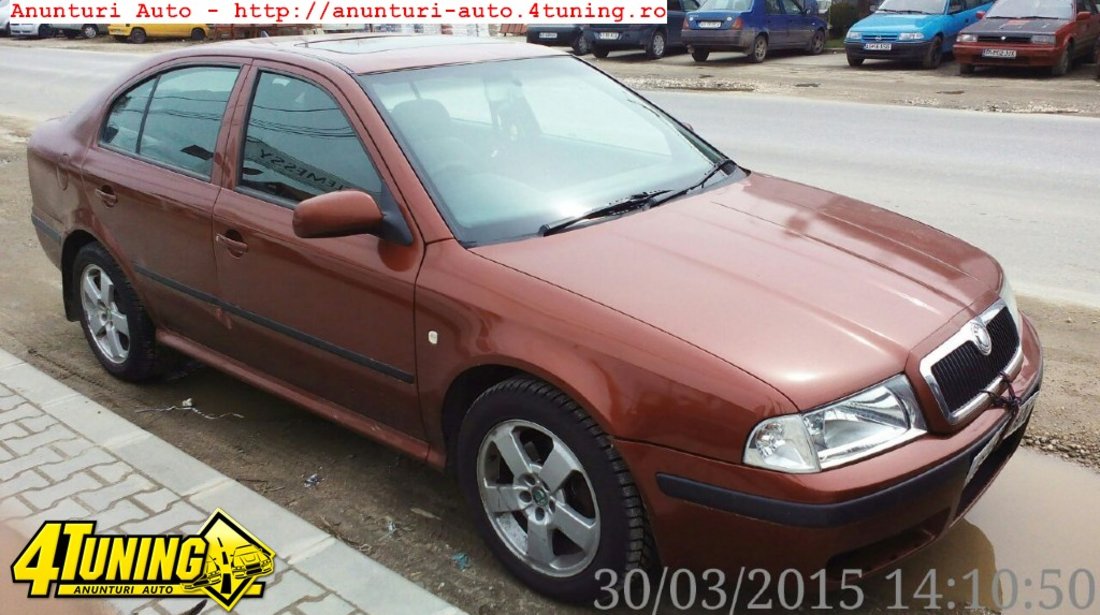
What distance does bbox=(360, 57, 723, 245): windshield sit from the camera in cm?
350

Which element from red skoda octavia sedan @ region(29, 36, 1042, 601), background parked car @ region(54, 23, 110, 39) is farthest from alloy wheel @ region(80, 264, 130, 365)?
background parked car @ region(54, 23, 110, 39)

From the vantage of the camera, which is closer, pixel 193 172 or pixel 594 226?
pixel 594 226

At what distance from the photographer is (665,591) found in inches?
126

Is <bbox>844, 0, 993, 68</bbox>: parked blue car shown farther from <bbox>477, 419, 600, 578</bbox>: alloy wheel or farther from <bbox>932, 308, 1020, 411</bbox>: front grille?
<bbox>477, 419, 600, 578</bbox>: alloy wheel

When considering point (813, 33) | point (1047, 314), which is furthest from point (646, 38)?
point (1047, 314)

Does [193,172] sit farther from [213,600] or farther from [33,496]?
[213,600]

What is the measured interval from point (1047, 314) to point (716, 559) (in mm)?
3603

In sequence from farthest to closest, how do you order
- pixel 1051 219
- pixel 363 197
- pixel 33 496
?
1. pixel 1051 219
2. pixel 33 496
3. pixel 363 197

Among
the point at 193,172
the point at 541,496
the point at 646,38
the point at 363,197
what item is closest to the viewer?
the point at 541,496

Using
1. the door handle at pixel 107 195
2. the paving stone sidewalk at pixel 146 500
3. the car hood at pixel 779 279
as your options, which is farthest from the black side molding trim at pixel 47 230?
the car hood at pixel 779 279

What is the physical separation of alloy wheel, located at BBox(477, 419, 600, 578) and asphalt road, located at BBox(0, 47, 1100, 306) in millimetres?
3992

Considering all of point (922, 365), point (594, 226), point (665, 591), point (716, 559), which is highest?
point (594, 226)

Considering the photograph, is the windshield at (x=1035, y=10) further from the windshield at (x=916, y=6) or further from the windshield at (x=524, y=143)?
the windshield at (x=524, y=143)

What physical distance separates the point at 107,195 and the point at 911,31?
1812 centimetres
